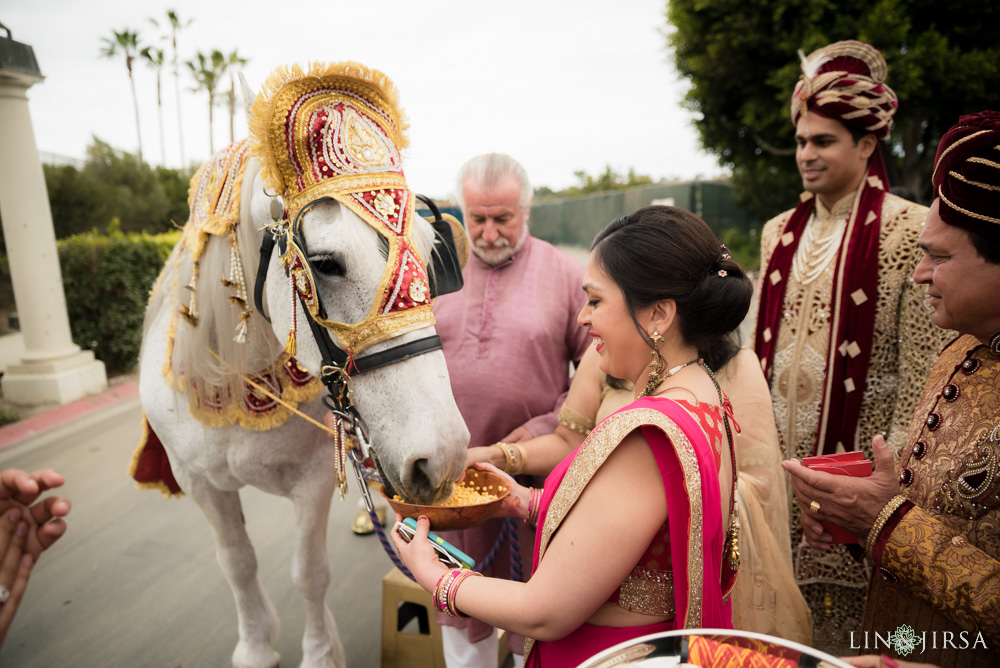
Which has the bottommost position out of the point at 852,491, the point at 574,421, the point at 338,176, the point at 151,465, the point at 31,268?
the point at 151,465

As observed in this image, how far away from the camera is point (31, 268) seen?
21.6 feet

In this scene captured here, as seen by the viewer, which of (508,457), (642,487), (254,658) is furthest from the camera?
(254,658)

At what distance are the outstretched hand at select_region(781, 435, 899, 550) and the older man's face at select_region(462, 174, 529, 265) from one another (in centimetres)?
138

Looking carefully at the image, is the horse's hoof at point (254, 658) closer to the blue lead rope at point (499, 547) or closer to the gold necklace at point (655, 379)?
the blue lead rope at point (499, 547)

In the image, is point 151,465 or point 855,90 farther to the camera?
point 151,465

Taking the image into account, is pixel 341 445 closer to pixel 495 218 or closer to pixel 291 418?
pixel 291 418

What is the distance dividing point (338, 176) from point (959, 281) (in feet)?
4.96

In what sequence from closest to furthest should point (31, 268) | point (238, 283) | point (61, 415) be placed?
point (238, 283)
point (61, 415)
point (31, 268)

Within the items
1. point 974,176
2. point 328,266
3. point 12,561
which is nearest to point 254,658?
point 12,561

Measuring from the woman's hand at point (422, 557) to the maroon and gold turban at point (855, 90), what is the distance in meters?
2.32

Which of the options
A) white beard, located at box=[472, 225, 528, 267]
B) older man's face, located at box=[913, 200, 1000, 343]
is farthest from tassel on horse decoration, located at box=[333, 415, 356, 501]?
older man's face, located at box=[913, 200, 1000, 343]

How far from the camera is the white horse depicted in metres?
1.48

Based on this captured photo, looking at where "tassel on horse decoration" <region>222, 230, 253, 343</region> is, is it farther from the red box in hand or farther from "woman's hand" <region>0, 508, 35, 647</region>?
the red box in hand

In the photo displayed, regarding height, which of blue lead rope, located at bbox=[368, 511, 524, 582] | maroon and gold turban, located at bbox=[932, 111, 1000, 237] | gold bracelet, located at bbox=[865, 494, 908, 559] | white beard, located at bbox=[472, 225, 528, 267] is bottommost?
blue lead rope, located at bbox=[368, 511, 524, 582]
